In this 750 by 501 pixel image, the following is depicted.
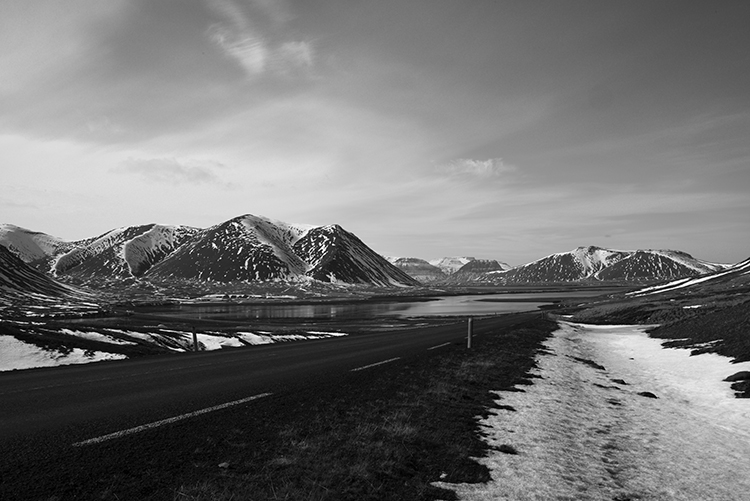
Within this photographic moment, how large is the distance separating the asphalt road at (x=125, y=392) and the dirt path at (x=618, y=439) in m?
6.13

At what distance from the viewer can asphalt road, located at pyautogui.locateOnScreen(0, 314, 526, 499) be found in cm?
721

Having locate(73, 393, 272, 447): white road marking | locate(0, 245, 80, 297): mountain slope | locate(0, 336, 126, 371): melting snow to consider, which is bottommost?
locate(0, 336, 126, 371): melting snow

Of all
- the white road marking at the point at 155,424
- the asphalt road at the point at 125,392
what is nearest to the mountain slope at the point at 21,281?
the asphalt road at the point at 125,392

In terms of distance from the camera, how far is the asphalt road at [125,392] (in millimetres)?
7211

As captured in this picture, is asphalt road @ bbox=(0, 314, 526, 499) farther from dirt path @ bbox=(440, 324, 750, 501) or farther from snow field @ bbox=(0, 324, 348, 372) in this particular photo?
dirt path @ bbox=(440, 324, 750, 501)

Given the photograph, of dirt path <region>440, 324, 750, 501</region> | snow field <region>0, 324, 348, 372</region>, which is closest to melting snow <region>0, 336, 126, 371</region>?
snow field <region>0, 324, 348, 372</region>

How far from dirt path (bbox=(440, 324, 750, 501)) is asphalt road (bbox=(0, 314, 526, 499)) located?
613 cm

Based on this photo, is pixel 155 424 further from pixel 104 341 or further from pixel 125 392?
pixel 104 341

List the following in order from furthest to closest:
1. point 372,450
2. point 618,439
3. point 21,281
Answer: point 21,281 → point 618,439 → point 372,450

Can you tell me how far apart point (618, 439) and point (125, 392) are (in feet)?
41.9

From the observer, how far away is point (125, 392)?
1126 centimetres

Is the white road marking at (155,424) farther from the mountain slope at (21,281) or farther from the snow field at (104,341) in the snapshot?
the mountain slope at (21,281)

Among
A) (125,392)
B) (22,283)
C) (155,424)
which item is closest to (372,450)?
(155,424)

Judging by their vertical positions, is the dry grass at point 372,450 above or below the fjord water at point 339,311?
above
